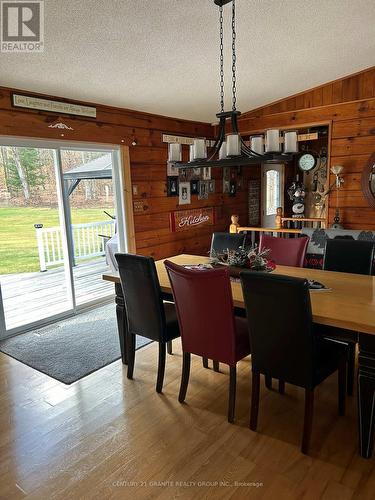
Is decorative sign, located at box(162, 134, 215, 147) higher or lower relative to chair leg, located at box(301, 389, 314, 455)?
higher

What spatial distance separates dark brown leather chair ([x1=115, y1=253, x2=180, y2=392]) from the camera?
2.52m

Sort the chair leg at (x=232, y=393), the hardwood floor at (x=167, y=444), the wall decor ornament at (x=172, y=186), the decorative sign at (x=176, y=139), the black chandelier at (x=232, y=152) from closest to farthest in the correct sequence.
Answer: the hardwood floor at (x=167, y=444)
the chair leg at (x=232, y=393)
the black chandelier at (x=232, y=152)
the decorative sign at (x=176, y=139)
the wall decor ornament at (x=172, y=186)

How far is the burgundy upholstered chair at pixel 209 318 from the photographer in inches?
85.1

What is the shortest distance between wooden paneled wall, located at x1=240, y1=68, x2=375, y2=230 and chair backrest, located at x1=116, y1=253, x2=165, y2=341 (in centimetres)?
329

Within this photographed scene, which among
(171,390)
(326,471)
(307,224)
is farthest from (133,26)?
(307,224)

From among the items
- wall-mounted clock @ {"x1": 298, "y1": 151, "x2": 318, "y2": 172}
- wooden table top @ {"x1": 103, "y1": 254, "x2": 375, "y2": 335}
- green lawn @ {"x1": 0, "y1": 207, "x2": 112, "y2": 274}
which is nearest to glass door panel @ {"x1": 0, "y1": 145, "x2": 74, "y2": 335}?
green lawn @ {"x1": 0, "y1": 207, "x2": 112, "y2": 274}

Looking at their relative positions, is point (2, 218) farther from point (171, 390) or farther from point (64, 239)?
point (171, 390)

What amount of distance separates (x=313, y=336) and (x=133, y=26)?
2452 millimetres

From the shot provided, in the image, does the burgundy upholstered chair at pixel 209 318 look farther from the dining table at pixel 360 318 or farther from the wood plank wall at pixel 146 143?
the wood plank wall at pixel 146 143

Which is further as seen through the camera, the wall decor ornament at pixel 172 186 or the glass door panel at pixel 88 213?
the wall decor ornament at pixel 172 186

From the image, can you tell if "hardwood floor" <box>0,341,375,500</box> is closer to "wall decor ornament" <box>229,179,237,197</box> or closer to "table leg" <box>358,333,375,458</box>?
"table leg" <box>358,333,375,458</box>

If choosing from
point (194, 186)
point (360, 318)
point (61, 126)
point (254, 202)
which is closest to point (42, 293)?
point (61, 126)

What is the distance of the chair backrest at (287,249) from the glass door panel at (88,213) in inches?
88.0

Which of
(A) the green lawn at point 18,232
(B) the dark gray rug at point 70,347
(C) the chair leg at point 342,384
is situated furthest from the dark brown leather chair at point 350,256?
(A) the green lawn at point 18,232
